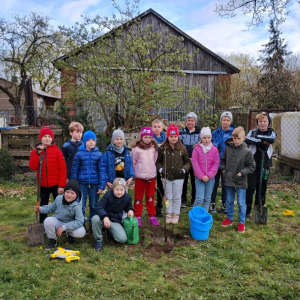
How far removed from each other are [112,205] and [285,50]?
1168 inches

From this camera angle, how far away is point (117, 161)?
460 centimetres

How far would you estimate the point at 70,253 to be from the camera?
362 centimetres

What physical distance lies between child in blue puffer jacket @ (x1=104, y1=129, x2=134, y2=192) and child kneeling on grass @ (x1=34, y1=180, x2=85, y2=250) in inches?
28.2

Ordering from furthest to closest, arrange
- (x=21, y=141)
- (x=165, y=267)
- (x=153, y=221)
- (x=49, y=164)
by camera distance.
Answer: (x=21, y=141) → (x=153, y=221) → (x=49, y=164) → (x=165, y=267)

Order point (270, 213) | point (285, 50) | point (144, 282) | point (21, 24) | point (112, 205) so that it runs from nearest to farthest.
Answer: point (144, 282) → point (112, 205) → point (270, 213) → point (21, 24) → point (285, 50)

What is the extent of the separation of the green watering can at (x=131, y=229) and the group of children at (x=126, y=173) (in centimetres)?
9

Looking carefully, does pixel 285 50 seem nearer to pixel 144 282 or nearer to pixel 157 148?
pixel 157 148

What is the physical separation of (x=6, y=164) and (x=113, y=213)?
4.84 metres

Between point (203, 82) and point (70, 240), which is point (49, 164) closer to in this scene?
point (70, 240)

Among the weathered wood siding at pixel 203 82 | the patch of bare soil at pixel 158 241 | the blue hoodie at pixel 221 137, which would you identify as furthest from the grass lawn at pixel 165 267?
the weathered wood siding at pixel 203 82

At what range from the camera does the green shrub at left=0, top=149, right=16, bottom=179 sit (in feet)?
24.8

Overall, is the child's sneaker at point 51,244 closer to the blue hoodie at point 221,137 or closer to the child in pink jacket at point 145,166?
the child in pink jacket at point 145,166

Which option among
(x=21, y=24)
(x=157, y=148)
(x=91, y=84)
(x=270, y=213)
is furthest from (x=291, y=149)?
(x=21, y=24)

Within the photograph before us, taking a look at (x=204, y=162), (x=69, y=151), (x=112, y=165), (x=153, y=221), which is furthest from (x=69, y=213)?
(x=204, y=162)
